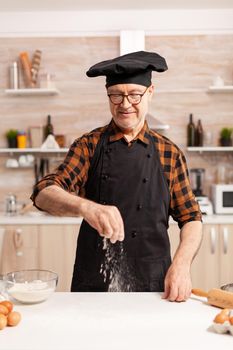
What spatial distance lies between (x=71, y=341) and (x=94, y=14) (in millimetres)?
3901

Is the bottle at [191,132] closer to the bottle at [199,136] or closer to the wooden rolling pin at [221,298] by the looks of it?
the bottle at [199,136]

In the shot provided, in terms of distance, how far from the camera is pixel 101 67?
2.19 meters

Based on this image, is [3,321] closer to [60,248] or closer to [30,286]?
[30,286]

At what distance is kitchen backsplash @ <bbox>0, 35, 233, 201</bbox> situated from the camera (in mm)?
4973

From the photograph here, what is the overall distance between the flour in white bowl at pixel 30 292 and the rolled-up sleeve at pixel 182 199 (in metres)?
0.68

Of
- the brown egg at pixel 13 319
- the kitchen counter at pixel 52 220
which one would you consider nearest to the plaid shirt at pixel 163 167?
the brown egg at pixel 13 319

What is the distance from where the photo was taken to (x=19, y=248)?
449 cm

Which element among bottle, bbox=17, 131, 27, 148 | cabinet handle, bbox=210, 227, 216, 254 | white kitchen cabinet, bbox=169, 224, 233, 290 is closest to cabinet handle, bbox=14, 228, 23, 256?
bottle, bbox=17, 131, 27, 148

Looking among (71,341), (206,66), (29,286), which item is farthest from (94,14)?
(71,341)

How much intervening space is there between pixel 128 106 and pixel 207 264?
2.53 meters

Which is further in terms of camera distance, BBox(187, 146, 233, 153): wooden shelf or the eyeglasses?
BBox(187, 146, 233, 153): wooden shelf

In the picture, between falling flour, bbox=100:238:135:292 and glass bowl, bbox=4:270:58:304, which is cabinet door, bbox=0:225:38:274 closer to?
falling flour, bbox=100:238:135:292

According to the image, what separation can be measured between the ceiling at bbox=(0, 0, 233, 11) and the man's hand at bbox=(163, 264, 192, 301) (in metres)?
3.15

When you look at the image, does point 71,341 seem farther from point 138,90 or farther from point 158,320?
point 138,90
